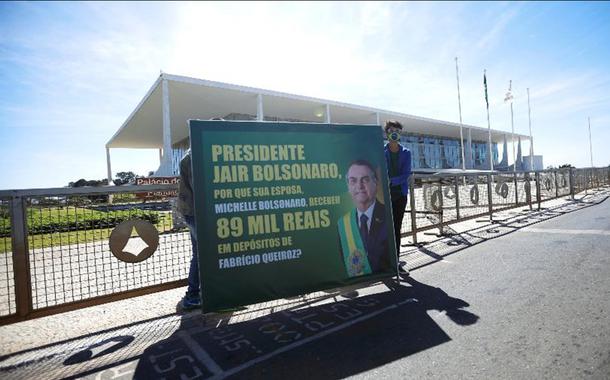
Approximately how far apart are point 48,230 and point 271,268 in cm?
234

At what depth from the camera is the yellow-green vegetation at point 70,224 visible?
349 cm

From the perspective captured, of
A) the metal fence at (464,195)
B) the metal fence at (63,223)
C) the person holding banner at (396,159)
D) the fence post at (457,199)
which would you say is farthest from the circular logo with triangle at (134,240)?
the fence post at (457,199)

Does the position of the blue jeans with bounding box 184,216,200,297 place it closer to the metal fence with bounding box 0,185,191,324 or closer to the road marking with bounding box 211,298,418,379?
the metal fence with bounding box 0,185,191,324

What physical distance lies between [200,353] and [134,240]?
5.14ft

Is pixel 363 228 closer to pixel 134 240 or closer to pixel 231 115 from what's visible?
pixel 134 240

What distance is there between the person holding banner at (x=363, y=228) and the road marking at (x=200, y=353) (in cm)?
174

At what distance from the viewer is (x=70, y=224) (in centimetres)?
370

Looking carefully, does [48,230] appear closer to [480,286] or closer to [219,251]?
[219,251]

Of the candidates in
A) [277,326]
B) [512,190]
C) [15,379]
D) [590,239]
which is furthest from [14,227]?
[512,190]

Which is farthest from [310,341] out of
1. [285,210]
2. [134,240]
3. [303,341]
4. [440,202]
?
[440,202]

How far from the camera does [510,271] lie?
4562 mm

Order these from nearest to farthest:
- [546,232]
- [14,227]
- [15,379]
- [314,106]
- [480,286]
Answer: [15,379] → [14,227] → [480,286] → [546,232] → [314,106]

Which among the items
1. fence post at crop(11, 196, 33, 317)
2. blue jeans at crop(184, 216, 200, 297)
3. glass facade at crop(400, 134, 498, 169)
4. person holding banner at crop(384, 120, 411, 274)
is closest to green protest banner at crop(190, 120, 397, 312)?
blue jeans at crop(184, 216, 200, 297)

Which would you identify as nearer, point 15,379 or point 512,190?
point 15,379
